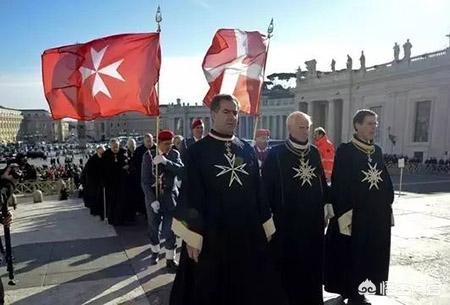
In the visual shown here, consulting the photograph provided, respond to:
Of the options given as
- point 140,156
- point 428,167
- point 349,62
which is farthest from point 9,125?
point 140,156

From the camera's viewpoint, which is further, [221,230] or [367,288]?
[367,288]

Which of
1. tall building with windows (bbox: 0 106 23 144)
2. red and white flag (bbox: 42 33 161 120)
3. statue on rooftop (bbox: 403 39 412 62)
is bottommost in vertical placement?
tall building with windows (bbox: 0 106 23 144)

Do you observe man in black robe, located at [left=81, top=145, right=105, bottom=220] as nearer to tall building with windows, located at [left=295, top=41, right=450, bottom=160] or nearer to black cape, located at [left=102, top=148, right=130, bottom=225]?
Answer: black cape, located at [left=102, top=148, right=130, bottom=225]

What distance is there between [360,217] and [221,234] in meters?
1.91

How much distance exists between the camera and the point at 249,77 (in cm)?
748

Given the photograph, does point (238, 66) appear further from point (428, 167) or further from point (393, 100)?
point (393, 100)

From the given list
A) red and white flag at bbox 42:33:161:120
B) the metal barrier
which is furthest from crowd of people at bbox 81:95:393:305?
the metal barrier

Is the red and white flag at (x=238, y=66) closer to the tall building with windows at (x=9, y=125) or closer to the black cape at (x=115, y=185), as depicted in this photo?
the black cape at (x=115, y=185)

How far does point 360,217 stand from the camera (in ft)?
14.3

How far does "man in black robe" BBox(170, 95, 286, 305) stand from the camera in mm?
3230

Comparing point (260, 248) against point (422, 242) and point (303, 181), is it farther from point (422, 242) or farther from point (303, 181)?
point (422, 242)

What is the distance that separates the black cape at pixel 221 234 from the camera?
3232mm

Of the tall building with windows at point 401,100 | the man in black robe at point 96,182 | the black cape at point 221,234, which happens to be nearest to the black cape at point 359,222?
the black cape at point 221,234

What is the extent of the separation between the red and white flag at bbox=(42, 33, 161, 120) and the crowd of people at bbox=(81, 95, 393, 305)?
98cm
